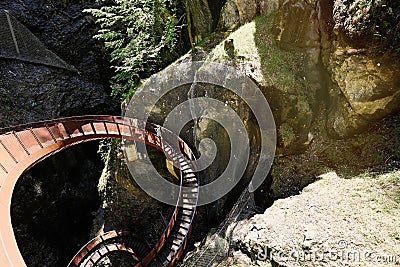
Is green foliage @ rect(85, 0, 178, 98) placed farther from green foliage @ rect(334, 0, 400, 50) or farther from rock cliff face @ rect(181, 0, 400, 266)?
green foliage @ rect(334, 0, 400, 50)

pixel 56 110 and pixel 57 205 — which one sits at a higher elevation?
pixel 56 110

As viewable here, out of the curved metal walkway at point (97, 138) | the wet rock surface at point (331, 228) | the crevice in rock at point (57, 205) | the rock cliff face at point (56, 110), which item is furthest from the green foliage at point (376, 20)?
the crevice in rock at point (57, 205)

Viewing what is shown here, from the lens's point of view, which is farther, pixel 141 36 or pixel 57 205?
pixel 57 205

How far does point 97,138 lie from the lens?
916 cm

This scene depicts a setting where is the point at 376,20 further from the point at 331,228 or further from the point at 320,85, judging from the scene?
the point at 331,228

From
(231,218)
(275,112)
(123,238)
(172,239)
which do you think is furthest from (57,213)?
(275,112)

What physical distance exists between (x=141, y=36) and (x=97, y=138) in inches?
193

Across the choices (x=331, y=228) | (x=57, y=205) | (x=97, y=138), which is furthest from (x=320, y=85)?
(x=57, y=205)

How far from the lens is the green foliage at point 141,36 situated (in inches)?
413

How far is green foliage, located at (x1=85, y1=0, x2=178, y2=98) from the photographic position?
1049cm

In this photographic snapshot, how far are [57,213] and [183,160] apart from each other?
28.1 feet

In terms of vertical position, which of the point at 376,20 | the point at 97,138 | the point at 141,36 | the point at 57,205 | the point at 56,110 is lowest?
the point at 57,205

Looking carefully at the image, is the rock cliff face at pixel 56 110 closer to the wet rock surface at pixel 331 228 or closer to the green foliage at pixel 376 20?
the wet rock surface at pixel 331 228

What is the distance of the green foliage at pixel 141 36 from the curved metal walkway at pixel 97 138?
7.49 ft
